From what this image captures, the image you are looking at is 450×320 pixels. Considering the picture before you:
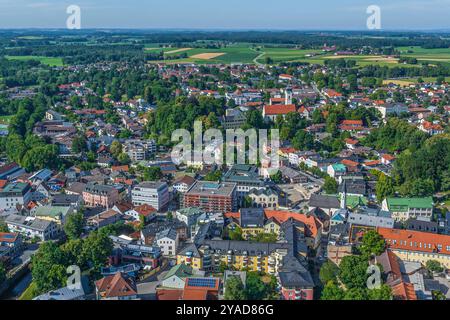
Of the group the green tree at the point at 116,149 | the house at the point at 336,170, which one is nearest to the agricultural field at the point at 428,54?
the house at the point at 336,170

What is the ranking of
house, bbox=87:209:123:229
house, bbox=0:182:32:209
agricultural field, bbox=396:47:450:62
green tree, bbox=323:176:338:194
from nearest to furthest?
house, bbox=87:209:123:229 < house, bbox=0:182:32:209 < green tree, bbox=323:176:338:194 < agricultural field, bbox=396:47:450:62

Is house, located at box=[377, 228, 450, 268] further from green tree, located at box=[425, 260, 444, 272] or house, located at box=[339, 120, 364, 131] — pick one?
house, located at box=[339, 120, 364, 131]

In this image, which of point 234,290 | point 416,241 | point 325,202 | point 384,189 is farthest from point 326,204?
point 234,290

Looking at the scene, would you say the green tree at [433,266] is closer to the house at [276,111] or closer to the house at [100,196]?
the house at [100,196]

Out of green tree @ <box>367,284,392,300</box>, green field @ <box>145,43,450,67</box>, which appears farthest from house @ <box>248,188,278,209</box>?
green field @ <box>145,43,450,67</box>

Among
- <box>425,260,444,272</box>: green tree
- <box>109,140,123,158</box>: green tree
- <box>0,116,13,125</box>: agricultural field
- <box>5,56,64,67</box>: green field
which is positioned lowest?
<box>425,260,444,272</box>: green tree
